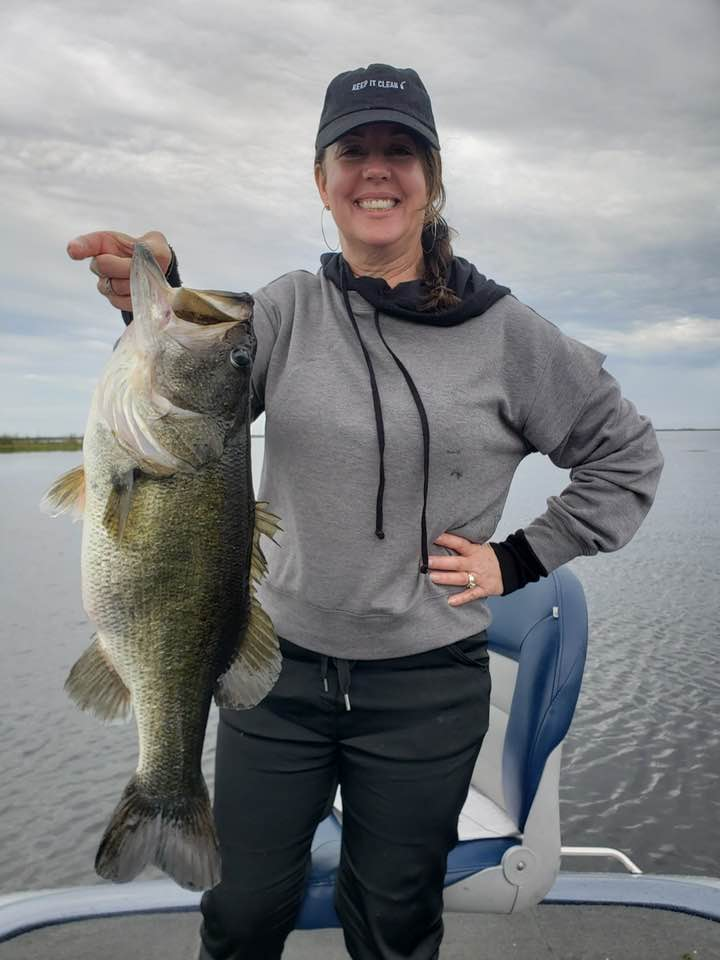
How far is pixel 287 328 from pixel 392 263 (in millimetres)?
417

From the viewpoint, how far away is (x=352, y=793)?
2.24m

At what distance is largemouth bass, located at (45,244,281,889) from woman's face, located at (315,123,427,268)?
0.59m

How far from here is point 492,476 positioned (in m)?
2.35

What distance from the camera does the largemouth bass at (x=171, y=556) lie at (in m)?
1.87

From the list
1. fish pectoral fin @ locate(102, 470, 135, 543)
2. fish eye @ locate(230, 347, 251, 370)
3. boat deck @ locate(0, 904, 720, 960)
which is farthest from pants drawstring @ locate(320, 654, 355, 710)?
boat deck @ locate(0, 904, 720, 960)

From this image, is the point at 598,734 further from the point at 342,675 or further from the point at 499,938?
the point at 342,675

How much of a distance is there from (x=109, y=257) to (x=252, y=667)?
42.6 inches

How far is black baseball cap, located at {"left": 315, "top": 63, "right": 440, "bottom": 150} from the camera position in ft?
7.24

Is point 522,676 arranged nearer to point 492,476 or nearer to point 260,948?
point 492,476

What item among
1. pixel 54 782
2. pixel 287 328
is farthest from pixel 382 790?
pixel 54 782

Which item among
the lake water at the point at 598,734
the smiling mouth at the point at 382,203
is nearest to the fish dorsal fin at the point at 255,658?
the smiling mouth at the point at 382,203

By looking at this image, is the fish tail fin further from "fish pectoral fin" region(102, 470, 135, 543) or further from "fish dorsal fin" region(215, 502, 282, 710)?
"fish pectoral fin" region(102, 470, 135, 543)

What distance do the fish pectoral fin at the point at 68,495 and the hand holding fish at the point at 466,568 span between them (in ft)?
3.21

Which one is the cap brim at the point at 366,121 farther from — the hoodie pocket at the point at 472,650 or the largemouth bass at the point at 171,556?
the hoodie pocket at the point at 472,650
